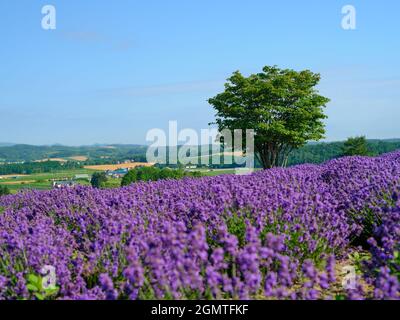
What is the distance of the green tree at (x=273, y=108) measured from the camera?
19.5 m

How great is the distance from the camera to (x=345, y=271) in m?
3.54

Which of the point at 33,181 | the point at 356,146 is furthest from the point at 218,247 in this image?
the point at 33,181

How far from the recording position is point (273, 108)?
19.9 metres

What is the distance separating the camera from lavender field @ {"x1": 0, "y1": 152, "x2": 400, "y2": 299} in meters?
2.28

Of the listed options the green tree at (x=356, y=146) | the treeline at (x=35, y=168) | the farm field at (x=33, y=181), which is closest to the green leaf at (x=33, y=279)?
the green tree at (x=356, y=146)

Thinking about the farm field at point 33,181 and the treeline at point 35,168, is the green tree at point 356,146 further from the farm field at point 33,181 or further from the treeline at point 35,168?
the treeline at point 35,168

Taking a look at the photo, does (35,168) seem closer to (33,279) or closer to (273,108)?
(273,108)

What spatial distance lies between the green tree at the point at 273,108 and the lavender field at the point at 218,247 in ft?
47.5

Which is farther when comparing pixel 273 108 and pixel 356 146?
pixel 356 146

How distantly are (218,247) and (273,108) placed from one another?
17122 millimetres

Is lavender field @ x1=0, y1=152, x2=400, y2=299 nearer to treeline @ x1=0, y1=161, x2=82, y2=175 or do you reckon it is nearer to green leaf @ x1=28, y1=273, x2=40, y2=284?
green leaf @ x1=28, y1=273, x2=40, y2=284
